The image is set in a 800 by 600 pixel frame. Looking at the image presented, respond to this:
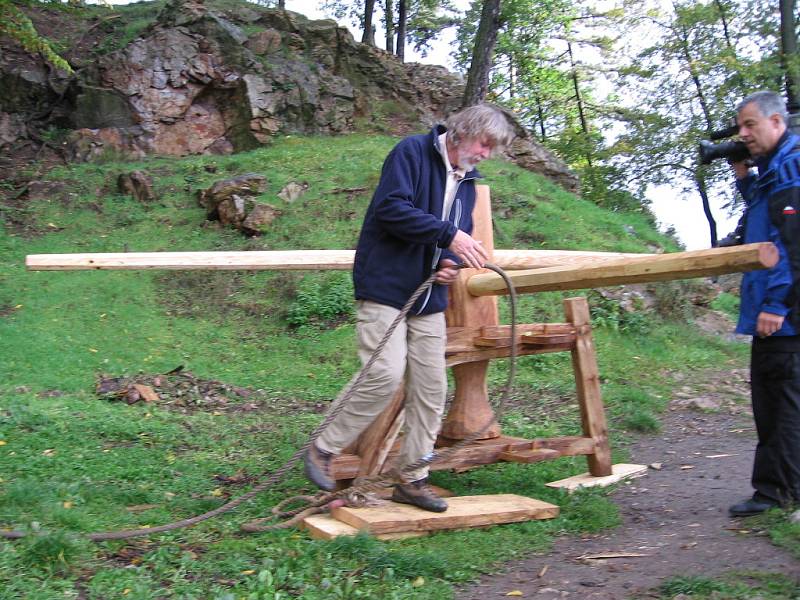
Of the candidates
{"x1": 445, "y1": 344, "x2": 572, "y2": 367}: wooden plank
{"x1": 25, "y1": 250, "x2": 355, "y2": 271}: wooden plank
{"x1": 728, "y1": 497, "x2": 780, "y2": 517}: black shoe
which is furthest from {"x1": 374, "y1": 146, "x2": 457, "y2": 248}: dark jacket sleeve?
{"x1": 728, "y1": 497, "x2": 780, "y2": 517}: black shoe

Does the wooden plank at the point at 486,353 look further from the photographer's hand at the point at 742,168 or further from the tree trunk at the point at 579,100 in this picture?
the tree trunk at the point at 579,100

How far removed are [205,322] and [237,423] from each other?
3424 millimetres

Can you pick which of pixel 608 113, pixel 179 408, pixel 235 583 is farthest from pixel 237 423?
pixel 608 113

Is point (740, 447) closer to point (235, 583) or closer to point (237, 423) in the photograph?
point (237, 423)

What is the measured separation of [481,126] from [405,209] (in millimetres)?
599

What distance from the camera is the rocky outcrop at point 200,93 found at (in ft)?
48.2

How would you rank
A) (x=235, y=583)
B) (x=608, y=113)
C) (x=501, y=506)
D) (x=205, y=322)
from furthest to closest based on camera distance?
(x=608, y=113), (x=205, y=322), (x=501, y=506), (x=235, y=583)

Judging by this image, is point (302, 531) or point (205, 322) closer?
point (302, 531)

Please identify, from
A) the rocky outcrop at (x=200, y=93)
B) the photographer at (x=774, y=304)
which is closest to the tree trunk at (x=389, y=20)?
the rocky outcrop at (x=200, y=93)

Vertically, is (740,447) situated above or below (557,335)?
below

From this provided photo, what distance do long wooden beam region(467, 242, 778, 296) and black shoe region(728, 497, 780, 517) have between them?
1.29 m

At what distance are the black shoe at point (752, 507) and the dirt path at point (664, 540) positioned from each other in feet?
0.23

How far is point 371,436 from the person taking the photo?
4621mm

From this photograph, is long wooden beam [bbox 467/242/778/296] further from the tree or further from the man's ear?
the tree
